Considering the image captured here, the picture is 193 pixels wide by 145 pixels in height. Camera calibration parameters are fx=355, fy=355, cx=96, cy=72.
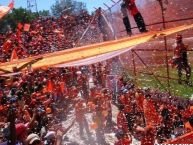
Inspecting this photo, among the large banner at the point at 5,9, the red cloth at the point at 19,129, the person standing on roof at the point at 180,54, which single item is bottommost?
the red cloth at the point at 19,129

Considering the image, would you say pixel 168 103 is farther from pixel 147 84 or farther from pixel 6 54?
pixel 6 54

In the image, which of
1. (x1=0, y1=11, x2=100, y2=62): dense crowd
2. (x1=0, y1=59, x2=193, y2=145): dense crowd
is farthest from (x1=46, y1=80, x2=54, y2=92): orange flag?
(x1=0, y1=11, x2=100, y2=62): dense crowd

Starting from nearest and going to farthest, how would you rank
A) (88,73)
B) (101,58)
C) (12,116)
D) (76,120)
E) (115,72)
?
(12,116), (101,58), (76,120), (115,72), (88,73)

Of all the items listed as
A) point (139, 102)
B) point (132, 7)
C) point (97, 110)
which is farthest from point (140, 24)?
point (97, 110)

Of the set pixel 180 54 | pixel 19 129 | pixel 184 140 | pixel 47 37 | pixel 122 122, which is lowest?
pixel 122 122

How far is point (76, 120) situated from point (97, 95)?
1.38 meters

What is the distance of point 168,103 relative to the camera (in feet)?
39.3

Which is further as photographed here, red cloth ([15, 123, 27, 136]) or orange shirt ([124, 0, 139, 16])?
orange shirt ([124, 0, 139, 16])

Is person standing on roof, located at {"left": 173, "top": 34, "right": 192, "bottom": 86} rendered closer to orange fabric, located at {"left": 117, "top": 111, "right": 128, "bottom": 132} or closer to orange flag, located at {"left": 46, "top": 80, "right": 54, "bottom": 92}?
orange fabric, located at {"left": 117, "top": 111, "right": 128, "bottom": 132}

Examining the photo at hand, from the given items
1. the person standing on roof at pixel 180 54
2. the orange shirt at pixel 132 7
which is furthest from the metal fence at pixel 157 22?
the orange shirt at pixel 132 7

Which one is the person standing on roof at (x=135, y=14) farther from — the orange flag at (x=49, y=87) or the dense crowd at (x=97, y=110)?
the orange flag at (x=49, y=87)

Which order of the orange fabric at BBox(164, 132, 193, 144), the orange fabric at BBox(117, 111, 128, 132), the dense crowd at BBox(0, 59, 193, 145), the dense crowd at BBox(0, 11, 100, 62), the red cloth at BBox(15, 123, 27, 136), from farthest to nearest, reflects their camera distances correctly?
the dense crowd at BBox(0, 11, 100, 62) < the orange fabric at BBox(117, 111, 128, 132) < the dense crowd at BBox(0, 59, 193, 145) < the red cloth at BBox(15, 123, 27, 136) < the orange fabric at BBox(164, 132, 193, 144)

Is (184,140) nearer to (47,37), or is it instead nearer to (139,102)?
(139,102)

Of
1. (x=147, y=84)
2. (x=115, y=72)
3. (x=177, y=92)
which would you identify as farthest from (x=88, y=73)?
(x=177, y=92)
